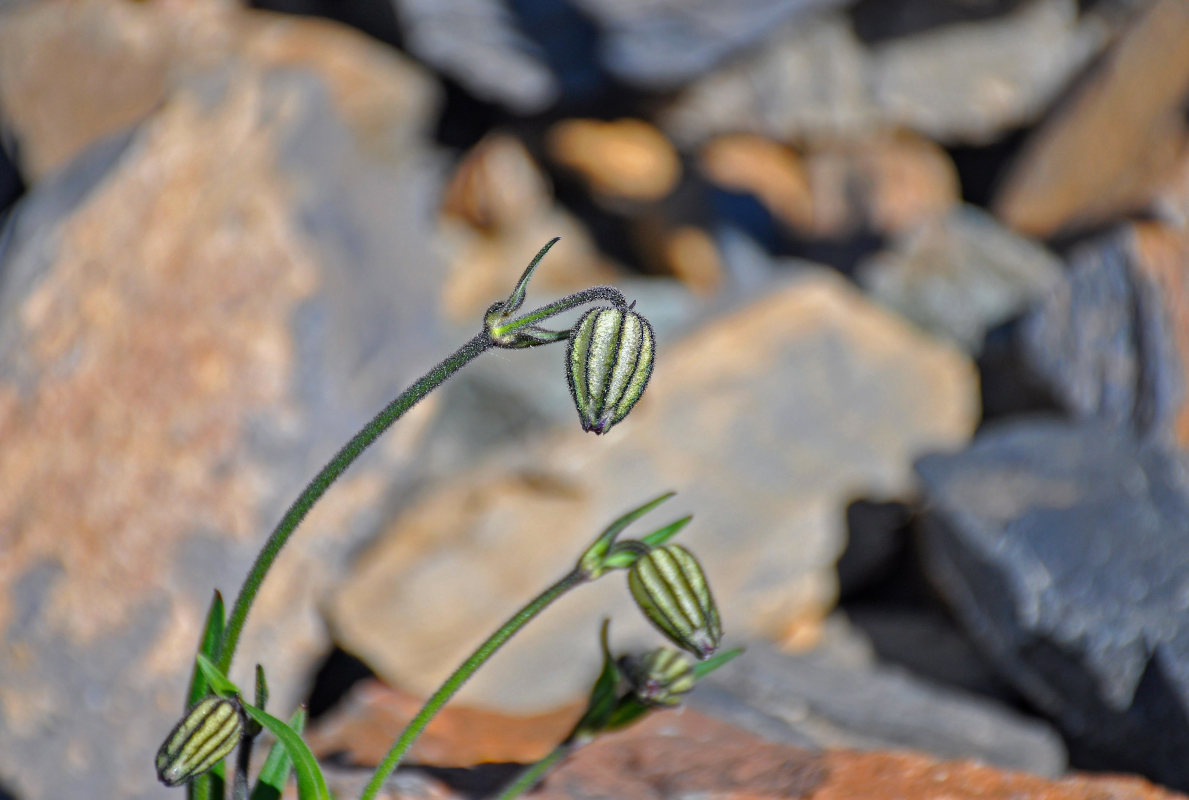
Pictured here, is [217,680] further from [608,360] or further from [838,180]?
[838,180]

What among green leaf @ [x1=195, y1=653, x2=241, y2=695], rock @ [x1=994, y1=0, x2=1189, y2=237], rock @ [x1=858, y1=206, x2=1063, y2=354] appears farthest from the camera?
rock @ [x1=858, y1=206, x2=1063, y2=354]

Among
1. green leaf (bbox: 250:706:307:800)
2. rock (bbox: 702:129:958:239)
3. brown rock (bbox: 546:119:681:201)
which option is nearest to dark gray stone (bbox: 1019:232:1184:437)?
rock (bbox: 702:129:958:239)

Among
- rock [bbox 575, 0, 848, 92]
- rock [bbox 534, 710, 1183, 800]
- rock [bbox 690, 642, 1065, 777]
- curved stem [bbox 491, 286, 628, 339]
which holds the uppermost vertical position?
rock [bbox 575, 0, 848, 92]

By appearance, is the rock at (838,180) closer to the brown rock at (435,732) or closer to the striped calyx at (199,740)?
the brown rock at (435,732)

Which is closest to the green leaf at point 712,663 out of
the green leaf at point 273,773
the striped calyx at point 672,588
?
the striped calyx at point 672,588

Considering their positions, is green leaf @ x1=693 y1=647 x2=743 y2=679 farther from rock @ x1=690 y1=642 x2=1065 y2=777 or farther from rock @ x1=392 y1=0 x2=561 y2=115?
rock @ x1=392 y1=0 x2=561 y2=115

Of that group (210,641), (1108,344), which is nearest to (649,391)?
(1108,344)
